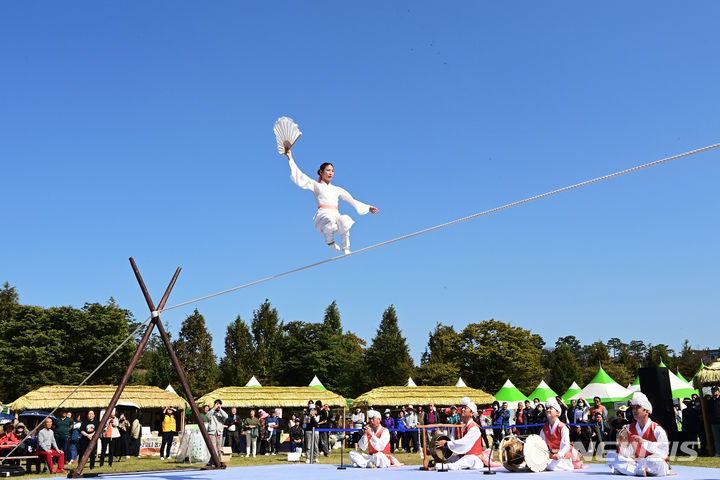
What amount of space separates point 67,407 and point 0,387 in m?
15.7

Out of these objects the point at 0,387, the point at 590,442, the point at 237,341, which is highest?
the point at 237,341

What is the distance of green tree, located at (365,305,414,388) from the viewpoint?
145 feet

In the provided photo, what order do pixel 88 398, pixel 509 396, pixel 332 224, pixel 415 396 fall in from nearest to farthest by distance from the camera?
pixel 332 224, pixel 88 398, pixel 415 396, pixel 509 396

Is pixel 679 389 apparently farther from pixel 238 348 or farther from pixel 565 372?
pixel 238 348

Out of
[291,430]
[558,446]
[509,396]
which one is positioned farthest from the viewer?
[509,396]

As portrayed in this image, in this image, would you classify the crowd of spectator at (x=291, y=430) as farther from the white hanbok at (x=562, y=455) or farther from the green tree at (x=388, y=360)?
the green tree at (x=388, y=360)

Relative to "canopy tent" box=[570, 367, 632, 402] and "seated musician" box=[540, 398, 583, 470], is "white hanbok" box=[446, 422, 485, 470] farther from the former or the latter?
"canopy tent" box=[570, 367, 632, 402]

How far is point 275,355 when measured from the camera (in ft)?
152

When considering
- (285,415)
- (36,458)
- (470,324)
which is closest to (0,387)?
(285,415)

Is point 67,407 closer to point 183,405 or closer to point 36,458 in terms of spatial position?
point 183,405

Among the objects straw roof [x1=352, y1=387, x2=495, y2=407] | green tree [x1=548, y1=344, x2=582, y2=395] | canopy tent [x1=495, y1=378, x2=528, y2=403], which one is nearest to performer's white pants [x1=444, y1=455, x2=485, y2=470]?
straw roof [x1=352, y1=387, x2=495, y2=407]

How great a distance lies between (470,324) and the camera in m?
47.5

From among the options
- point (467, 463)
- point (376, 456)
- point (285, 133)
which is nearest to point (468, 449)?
point (467, 463)

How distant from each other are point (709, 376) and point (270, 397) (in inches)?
669
